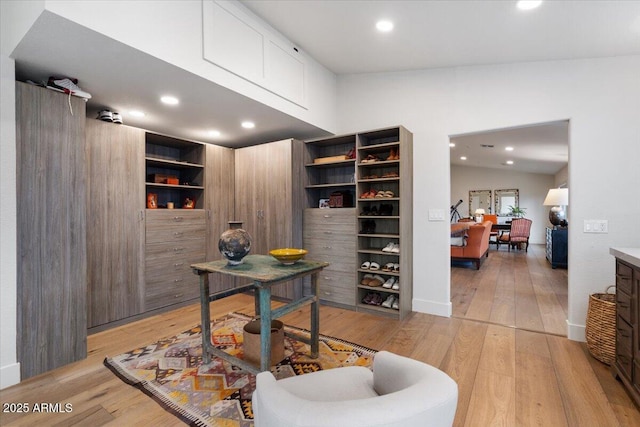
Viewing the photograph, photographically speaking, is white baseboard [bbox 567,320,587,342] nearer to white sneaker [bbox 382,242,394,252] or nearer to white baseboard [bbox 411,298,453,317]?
white baseboard [bbox 411,298,453,317]

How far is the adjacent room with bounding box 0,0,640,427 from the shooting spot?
1836mm

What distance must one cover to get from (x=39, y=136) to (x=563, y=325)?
5036mm

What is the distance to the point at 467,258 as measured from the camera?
6.05 meters

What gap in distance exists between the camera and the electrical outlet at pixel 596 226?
257 centimetres

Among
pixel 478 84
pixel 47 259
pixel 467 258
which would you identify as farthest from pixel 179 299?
pixel 467 258

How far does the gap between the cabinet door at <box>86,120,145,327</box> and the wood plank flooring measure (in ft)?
12.2

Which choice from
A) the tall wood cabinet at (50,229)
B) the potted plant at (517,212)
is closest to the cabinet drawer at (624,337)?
the tall wood cabinet at (50,229)

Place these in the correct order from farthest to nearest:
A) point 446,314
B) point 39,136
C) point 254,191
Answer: point 254,191, point 446,314, point 39,136

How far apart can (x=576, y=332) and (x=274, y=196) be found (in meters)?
3.50

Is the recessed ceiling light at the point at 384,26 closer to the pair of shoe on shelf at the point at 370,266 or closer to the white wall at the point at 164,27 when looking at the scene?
the white wall at the point at 164,27

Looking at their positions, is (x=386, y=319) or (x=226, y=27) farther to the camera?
(x=386, y=319)

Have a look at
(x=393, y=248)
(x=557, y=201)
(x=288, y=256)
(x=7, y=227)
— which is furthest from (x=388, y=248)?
(x=557, y=201)

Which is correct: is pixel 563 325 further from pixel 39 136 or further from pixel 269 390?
pixel 39 136

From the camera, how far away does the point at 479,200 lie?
11.1 metres
